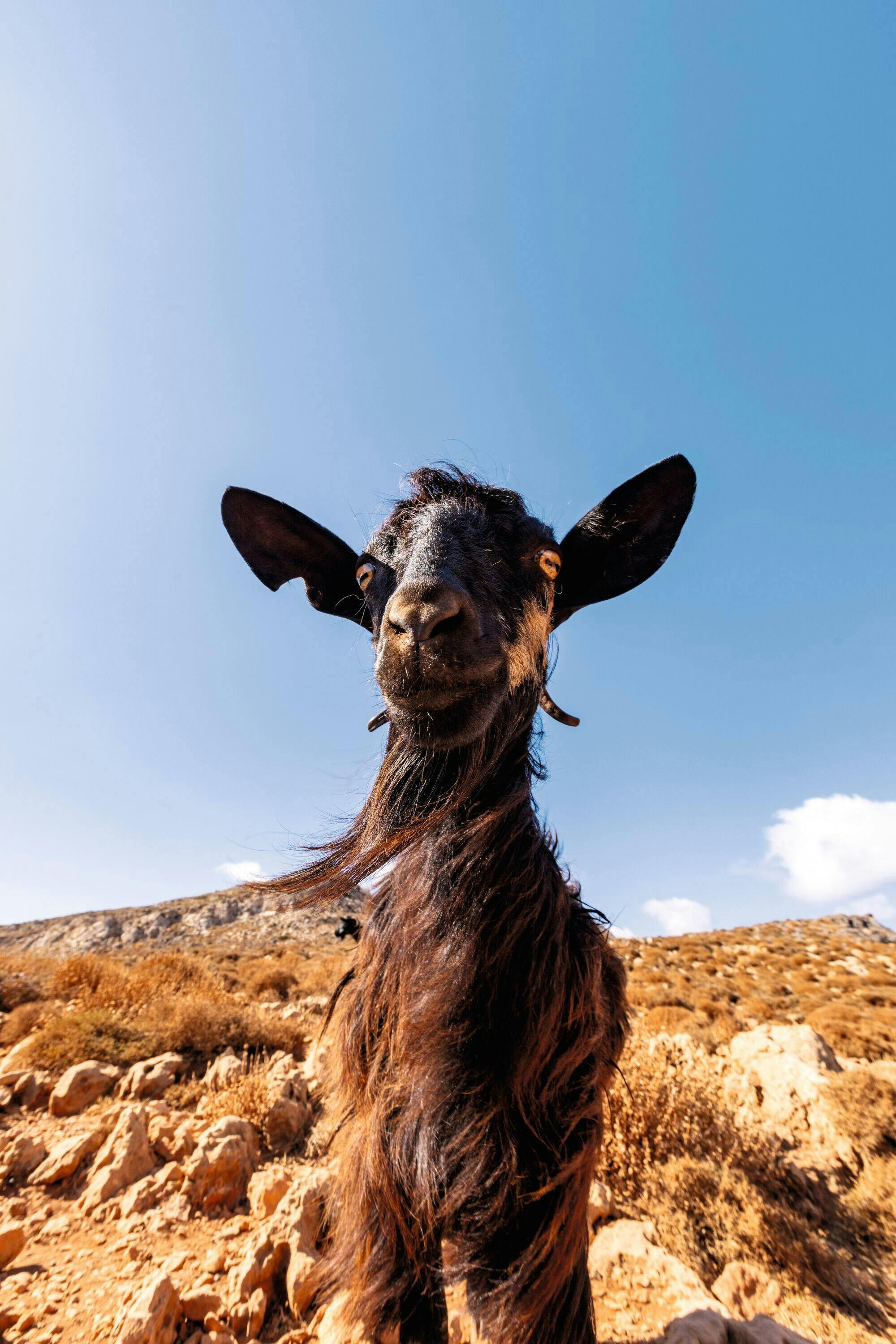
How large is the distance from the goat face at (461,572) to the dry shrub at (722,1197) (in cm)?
361

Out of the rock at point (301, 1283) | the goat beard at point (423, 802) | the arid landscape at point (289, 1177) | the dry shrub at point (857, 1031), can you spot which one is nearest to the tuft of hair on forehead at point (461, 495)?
the goat beard at point (423, 802)

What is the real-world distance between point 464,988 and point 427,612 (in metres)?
1.13

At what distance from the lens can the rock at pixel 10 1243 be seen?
2.69 metres

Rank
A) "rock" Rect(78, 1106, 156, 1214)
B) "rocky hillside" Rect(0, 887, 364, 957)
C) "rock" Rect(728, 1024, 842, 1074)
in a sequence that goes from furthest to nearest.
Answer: "rocky hillside" Rect(0, 887, 364, 957) → "rock" Rect(728, 1024, 842, 1074) → "rock" Rect(78, 1106, 156, 1214)

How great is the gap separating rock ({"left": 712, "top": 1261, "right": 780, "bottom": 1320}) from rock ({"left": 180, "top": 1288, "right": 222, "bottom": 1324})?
252 cm

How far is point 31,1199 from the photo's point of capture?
326cm

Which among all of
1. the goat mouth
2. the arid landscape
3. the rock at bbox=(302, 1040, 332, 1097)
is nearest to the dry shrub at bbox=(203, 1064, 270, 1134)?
the arid landscape

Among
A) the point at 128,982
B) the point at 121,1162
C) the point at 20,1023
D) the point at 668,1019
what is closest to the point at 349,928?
the point at 121,1162

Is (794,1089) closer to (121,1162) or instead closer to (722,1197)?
(722,1197)

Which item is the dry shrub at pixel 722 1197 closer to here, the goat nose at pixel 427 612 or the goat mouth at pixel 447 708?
the goat mouth at pixel 447 708

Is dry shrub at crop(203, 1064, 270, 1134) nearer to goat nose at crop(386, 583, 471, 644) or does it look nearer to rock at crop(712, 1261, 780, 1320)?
rock at crop(712, 1261, 780, 1320)

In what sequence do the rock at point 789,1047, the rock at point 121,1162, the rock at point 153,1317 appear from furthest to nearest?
the rock at point 789,1047 → the rock at point 121,1162 → the rock at point 153,1317

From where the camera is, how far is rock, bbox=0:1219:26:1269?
2.69 m

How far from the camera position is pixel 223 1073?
15.4ft
